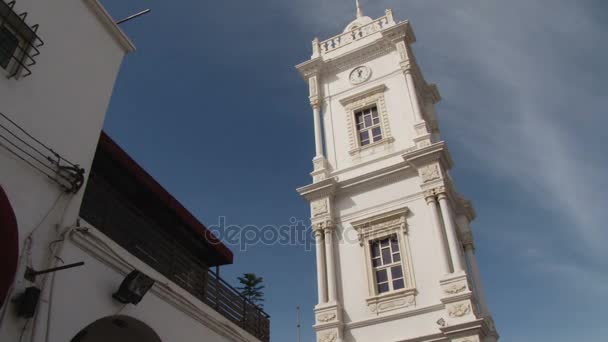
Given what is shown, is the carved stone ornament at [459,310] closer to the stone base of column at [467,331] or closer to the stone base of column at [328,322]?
the stone base of column at [467,331]

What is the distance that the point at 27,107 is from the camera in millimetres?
7125

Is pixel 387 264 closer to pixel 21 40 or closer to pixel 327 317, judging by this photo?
pixel 327 317

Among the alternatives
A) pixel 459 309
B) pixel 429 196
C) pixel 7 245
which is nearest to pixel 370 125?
pixel 429 196

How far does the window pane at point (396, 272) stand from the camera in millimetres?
17000

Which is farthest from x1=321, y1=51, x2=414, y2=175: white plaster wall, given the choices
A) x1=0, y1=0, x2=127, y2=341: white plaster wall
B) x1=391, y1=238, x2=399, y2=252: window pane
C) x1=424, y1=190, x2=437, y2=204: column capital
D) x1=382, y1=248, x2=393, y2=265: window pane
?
x1=0, y1=0, x2=127, y2=341: white plaster wall

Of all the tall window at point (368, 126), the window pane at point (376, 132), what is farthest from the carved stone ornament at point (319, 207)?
the window pane at point (376, 132)

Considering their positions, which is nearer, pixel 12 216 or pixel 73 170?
pixel 12 216

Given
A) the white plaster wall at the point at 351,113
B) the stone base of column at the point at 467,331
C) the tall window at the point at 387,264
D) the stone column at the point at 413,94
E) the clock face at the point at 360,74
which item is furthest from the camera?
the clock face at the point at 360,74

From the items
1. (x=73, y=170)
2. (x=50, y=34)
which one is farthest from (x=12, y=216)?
(x=50, y=34)

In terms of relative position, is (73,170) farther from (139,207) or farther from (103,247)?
(139,207)

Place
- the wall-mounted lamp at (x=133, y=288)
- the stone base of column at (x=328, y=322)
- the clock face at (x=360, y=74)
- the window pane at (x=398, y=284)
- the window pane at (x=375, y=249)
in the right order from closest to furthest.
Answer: the wall-mounted lamp at (x=133, y=288) → the stone base of column at (x=328, y=322) → the window pane at (x=398, y=284) → the window pane at (x=375, y=249) → the clock face at (x=360, y=74)

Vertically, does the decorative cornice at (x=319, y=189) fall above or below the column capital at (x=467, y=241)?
above

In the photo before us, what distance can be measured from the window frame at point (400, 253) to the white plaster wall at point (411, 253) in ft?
0.49

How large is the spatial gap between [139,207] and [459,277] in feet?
32.9
